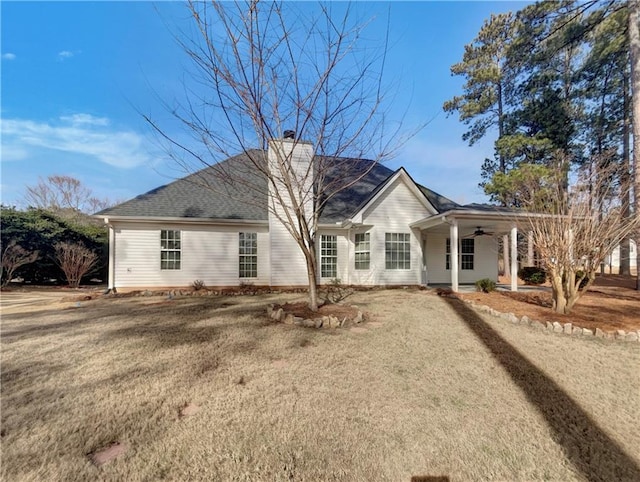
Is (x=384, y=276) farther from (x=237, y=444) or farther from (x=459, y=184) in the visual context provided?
(x=459, y=184)

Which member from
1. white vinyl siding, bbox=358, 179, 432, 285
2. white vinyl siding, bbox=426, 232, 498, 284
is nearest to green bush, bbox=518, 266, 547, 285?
white vinyl siding, bbox=426, 232, 498, 284

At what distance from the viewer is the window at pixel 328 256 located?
1259cm

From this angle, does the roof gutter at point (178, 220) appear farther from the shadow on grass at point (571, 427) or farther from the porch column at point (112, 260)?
the shadow on grass at point (571, 427)

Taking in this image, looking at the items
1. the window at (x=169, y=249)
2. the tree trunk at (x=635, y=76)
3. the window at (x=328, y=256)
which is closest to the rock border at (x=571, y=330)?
the window at (x=328, y=256)

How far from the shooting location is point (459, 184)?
22.4 metres

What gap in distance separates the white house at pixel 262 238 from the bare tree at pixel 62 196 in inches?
→ 828

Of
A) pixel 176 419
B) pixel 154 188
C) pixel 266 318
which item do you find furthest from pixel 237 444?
pixel 154 188

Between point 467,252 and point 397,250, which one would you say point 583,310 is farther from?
point 467,252

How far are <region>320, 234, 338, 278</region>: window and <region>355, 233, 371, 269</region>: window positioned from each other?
0.94 metres

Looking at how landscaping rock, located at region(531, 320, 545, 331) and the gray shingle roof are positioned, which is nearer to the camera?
landscaping rock, located at region(531, 320, 545, 331)

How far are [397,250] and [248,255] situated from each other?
6.30 meters

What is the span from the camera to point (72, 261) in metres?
15.0

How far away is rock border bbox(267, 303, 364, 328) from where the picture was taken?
6027 mm

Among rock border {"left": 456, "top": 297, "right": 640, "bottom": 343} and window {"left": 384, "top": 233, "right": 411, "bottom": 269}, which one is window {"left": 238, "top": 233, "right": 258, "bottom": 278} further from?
rock border {"left": 456, "top": 297, "right": 640, "bottom": 343}
